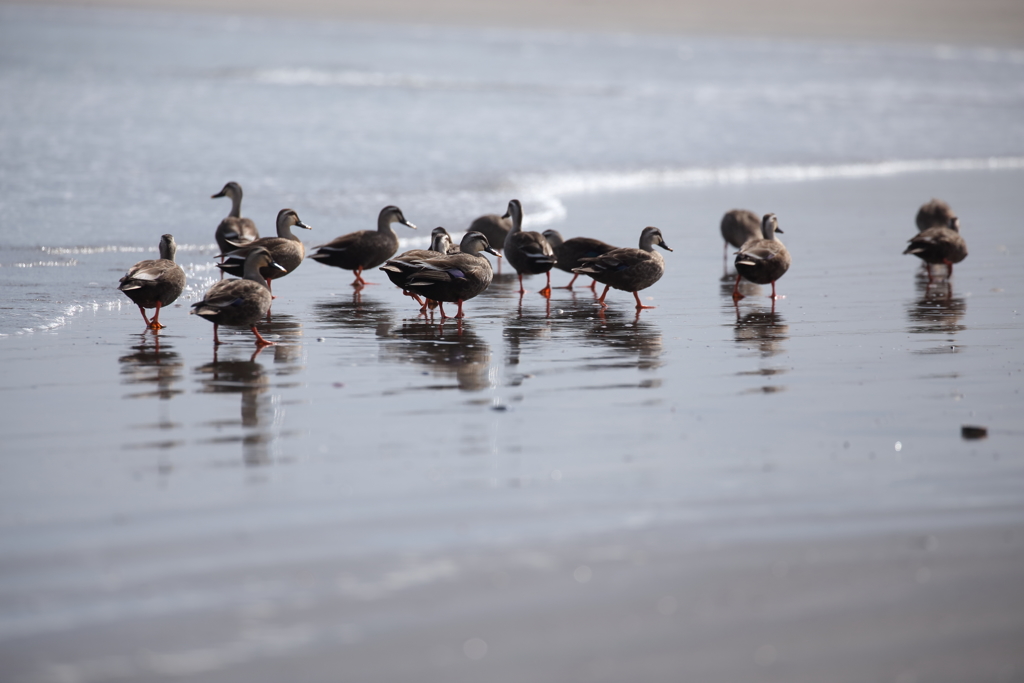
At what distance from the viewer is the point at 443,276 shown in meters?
10.0

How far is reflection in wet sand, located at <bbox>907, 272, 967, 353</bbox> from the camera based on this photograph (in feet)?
31.8

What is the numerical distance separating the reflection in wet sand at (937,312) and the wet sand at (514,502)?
14 centimetres

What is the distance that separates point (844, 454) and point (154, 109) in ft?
98.8

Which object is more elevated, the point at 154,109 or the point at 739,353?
the point at 154,109

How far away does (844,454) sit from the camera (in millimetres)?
6375

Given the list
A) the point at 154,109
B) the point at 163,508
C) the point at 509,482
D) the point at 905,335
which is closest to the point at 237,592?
the point at 163,508

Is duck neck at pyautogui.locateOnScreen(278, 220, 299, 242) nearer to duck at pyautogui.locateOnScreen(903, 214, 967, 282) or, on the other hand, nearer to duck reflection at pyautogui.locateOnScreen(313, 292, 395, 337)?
duck reflection at pyautogui.locateOnScreen(313, 292, 395, 337)

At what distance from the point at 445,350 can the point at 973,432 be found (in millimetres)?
4189

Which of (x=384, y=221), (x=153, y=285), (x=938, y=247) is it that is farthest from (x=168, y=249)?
(x=938, y=247)

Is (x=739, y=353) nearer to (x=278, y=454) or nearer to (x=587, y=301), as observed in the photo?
(x=587, y=301)

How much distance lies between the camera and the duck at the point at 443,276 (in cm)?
1003

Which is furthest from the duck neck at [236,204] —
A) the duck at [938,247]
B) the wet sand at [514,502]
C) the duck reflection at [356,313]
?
the duck at [938,247]

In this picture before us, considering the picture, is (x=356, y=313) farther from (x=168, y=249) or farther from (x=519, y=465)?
(x=519, y=465)

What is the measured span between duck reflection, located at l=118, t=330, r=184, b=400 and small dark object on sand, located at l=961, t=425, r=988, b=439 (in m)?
5.12
